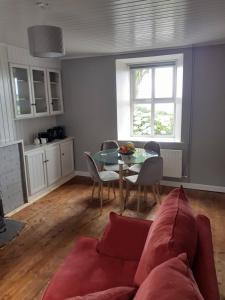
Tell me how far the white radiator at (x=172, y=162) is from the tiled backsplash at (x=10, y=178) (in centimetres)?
234

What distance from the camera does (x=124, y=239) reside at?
1.76 meters

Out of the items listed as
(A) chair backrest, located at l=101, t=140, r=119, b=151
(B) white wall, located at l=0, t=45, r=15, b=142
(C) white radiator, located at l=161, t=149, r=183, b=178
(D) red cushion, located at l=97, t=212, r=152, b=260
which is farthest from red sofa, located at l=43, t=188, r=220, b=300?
(C) white radiator, located at l=161, t=149, r=183, b=178

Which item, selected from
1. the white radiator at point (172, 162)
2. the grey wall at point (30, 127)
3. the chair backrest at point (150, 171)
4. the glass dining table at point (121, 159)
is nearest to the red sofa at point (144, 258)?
the chair backrest at point (150, 171)

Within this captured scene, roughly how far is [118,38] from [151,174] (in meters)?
1.81

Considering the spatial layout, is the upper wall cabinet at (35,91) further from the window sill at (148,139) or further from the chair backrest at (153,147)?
the chair backrest at (153,147)

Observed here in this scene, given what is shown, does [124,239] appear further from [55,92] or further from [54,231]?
[55,92]

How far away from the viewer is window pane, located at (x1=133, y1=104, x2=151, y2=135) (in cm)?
470

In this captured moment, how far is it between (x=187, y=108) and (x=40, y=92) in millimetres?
2466

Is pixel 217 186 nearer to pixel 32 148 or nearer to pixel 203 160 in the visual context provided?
pixel 203 160

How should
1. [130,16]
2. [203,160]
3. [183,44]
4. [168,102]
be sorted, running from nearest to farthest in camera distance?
[130,16]
[183,44]
[203,160]
[168,102]

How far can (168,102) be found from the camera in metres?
4.51

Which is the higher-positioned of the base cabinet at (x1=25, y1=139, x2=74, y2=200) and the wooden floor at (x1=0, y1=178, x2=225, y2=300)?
the base cabinet at (x1=25, y1=139, x2=74, y2=200)

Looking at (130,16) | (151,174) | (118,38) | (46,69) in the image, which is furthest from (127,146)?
(46,69)

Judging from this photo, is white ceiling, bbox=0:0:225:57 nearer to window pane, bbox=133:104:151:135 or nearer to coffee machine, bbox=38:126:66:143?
window pane, bbox=133:104:151:135
